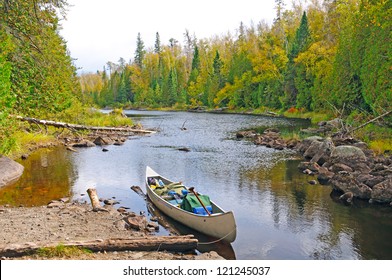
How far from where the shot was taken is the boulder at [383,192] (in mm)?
17016

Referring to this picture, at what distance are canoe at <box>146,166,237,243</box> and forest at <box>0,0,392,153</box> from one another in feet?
27.7

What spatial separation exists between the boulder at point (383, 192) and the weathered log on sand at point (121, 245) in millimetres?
10026

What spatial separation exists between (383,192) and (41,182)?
17.4 meters

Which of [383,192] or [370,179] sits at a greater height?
[370,179]

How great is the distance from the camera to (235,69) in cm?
8238

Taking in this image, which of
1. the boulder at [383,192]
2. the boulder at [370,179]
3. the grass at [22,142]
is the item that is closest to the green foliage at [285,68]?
the boulder at [370,179]

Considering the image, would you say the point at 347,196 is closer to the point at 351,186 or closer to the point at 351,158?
the point at 351,186

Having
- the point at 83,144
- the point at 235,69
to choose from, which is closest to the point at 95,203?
the point at 83,144

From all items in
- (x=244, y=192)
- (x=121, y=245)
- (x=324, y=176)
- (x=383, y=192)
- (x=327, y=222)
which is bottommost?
(x=327, y=222)

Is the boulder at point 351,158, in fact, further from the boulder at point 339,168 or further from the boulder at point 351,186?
the boulder at point 351,186

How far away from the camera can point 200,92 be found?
96312 millimetres

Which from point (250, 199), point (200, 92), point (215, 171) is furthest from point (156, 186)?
point (200, 92)

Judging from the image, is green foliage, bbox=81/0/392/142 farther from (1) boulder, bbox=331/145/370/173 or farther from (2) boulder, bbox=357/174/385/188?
(2) boulder, bbox=357/174/385/188

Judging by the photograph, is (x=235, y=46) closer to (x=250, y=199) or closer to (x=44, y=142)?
(x=44, y=142)
